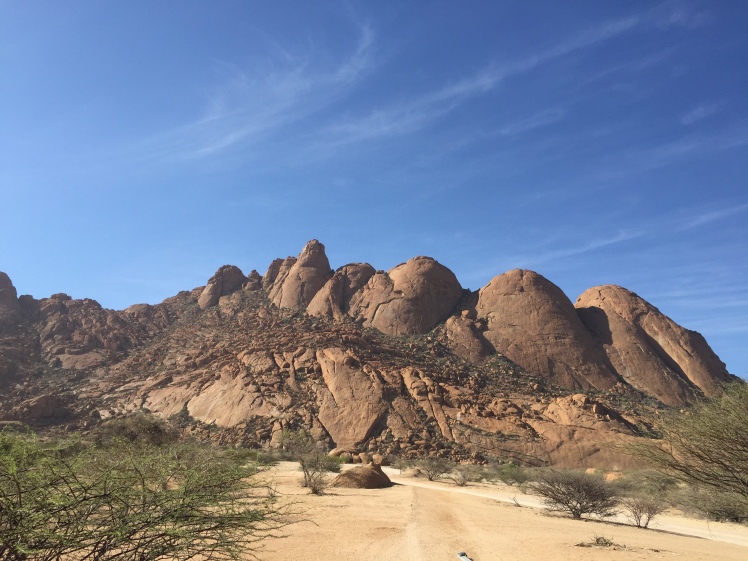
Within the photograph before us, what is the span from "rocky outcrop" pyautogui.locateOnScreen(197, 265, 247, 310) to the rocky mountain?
0.27 meters

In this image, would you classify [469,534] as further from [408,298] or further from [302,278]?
[302,278]

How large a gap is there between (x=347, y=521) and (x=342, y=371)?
112ft

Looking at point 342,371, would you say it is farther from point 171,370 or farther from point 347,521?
point 347,521

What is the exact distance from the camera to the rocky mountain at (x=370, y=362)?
1730 inches

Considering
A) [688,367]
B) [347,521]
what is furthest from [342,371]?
[688,367]

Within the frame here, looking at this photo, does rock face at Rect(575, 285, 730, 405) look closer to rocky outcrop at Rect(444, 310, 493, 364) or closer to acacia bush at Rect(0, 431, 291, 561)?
rocky outcrop at Rect(444, 310, 493, 364)

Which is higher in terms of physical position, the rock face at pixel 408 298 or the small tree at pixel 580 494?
the rock face at pixel 408 298

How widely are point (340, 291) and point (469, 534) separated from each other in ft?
200

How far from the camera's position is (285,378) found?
50.6 meters

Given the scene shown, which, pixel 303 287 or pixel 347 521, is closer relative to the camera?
pixel 347 521

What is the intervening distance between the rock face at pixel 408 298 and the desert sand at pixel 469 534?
4488cm

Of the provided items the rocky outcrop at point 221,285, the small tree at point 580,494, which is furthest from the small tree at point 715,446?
the rocky outcrop at point 221,285

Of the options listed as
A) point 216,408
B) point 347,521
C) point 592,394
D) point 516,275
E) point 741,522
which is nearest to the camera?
point 347,521

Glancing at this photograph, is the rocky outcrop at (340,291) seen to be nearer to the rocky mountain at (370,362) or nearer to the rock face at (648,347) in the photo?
the rocky mountain at (370,362)
